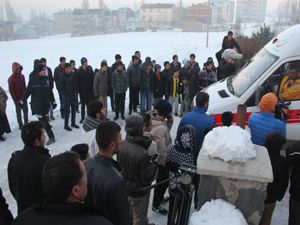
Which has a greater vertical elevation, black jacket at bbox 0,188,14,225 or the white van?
the white van

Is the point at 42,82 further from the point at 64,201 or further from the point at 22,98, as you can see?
the point at 64,201

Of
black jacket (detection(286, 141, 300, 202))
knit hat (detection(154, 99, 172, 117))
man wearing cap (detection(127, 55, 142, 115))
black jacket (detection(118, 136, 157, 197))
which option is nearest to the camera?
black jacket (detection(286, 141, 300, 202))

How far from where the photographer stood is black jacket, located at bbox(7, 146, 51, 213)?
3141 mm

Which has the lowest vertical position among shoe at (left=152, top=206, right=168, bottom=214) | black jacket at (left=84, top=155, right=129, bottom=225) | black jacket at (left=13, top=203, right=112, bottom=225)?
shoe at (left=152, top=206, right=168, bottom=214)

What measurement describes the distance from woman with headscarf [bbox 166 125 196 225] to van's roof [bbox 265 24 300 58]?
10.3 feet

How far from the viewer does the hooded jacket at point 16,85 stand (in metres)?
8.41

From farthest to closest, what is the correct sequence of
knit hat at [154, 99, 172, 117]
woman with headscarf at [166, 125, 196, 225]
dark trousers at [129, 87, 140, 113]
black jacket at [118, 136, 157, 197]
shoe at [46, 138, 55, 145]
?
dark trousers at [129, 87, 140, 113], shoe at [46, 138, 55, 145], knit hat at [154, 99, 172, 117], woman with headscarf at [166, 125, 196, 225], black jacket at [118, 136, 157, 197]

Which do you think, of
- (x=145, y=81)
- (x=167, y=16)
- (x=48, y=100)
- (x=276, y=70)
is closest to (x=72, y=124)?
(x=48, y=100)

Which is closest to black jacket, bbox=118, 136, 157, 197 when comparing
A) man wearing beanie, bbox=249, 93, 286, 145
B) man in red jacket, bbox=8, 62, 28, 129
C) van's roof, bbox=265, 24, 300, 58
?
man wearing beanie, bbox=249, 93, 286, 145

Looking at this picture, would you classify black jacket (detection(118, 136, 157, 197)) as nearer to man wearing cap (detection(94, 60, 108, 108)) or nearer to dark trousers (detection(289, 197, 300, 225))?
dark trousers (detection(289, 197, 300, 225))

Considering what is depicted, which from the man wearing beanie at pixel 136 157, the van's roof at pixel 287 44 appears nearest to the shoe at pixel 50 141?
the man wearing beanie at pixel 136 157

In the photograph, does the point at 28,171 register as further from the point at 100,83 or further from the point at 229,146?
the point at 100,83

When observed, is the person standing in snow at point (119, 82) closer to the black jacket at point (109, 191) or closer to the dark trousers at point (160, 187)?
the dark trousers at point (160, 187)

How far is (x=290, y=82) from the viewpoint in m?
6.02
